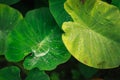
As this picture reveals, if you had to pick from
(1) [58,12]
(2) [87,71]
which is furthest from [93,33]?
(2) [87,71]

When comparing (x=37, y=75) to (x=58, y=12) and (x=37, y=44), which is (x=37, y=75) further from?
(x=58, y=12)

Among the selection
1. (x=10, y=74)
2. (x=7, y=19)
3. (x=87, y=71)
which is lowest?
(x=87, y=71)

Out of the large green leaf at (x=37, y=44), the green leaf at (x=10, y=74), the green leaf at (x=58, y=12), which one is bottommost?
the green leaf at (x=10, y=74)

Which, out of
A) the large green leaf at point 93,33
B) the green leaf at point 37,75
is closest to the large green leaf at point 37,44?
the green leaf at point 37,75

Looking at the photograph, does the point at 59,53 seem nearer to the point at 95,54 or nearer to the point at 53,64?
the point at 53,64

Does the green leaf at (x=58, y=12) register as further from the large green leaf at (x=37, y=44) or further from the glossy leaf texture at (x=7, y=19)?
the glossy leaf texture at (x=7, y=19)

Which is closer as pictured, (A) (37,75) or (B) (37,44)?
(A) (37,75)

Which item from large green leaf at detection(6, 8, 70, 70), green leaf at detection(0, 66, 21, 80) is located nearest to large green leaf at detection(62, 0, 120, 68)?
large green leaf at detection(6, 8, 70, 70)

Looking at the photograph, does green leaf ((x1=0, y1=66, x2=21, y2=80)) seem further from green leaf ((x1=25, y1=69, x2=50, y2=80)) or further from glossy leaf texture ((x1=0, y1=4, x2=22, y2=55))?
glossy leaf texture ((x1=0, y1=4, x2=22, y2=55))
